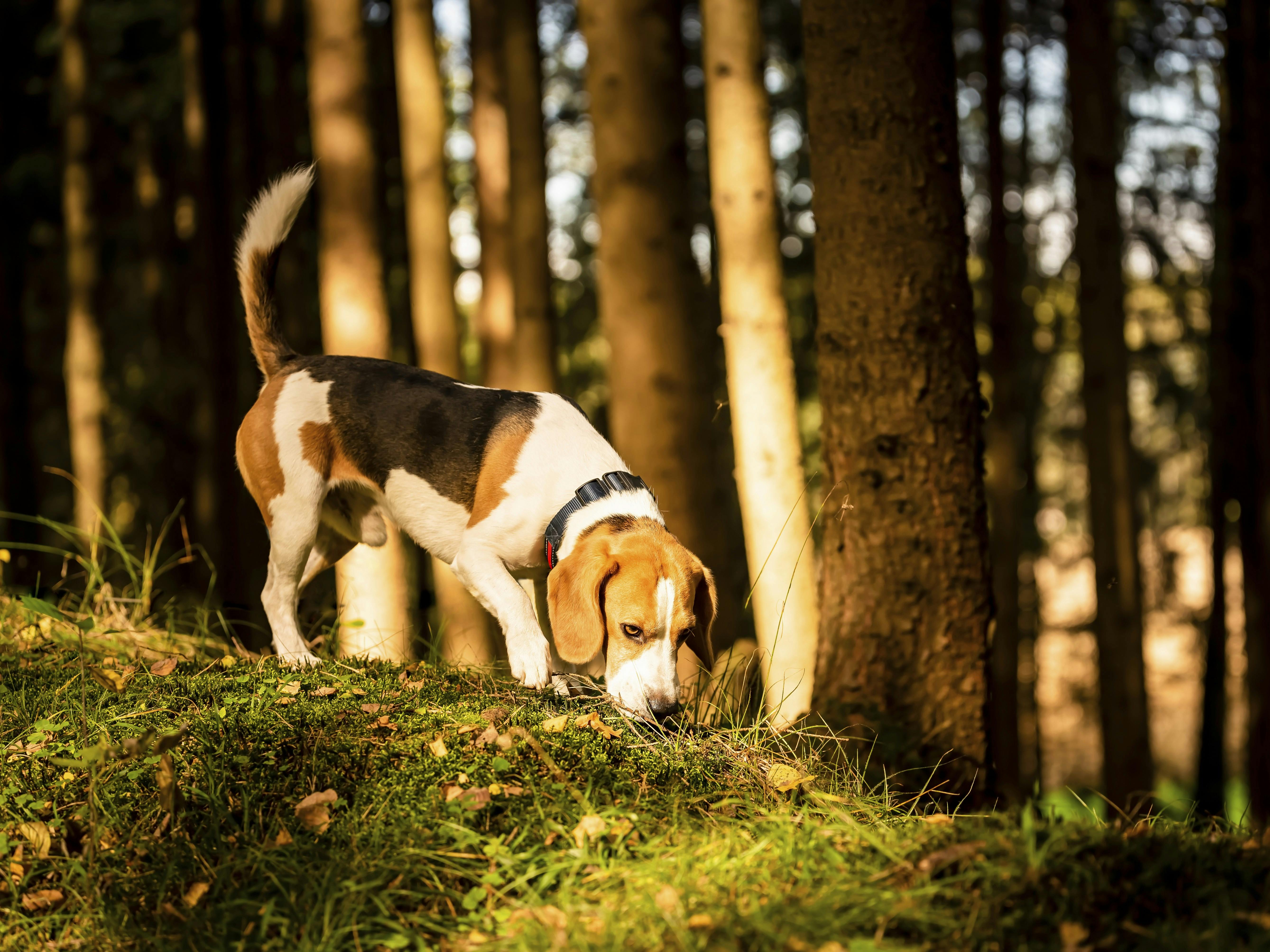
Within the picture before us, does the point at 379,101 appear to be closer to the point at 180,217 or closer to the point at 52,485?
the point at 180,217

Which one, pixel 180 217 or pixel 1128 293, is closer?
pixel 180 217

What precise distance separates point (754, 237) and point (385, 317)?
2.41m

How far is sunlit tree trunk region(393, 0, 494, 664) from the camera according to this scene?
28.2 ft

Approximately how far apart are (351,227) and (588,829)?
4.95 metres

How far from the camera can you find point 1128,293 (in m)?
17.0

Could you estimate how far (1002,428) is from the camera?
11695 mm

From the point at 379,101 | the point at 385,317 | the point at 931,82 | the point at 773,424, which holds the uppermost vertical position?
the point at 379,101

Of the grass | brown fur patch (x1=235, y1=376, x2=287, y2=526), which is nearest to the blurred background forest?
brown fur patch (x1=235, y1=376, x2=287, y2=526)

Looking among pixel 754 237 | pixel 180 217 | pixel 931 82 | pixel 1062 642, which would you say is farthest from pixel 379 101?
pixel 1062 642

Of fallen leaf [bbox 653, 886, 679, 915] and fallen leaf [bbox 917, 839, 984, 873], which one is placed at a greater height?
fallen leaf [bbox 917, 839, 984, 873]

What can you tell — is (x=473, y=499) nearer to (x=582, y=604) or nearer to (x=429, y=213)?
(x=582, y=604)

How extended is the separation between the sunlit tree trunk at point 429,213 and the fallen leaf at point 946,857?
5.97 m

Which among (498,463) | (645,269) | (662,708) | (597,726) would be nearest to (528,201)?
(645,269)

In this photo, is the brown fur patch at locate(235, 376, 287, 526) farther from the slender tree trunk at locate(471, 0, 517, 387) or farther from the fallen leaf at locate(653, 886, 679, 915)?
the slender tree trunk at locate(471, 0, 517, 387)
